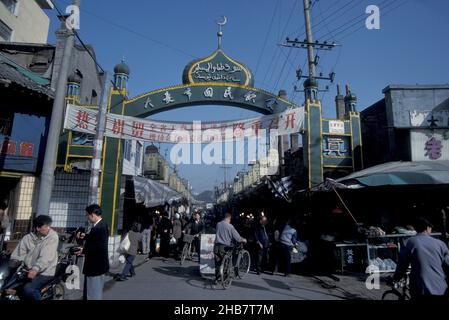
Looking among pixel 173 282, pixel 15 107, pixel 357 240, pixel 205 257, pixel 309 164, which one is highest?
pixel 15 107

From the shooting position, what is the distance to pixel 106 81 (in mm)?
9977

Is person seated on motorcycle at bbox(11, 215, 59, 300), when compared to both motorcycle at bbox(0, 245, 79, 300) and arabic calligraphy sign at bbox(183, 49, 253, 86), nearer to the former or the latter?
motorcycle at bbox(0, 245, 79, 300)

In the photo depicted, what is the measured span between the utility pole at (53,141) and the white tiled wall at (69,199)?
21.6 feet

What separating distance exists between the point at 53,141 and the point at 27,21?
2071 centimetres

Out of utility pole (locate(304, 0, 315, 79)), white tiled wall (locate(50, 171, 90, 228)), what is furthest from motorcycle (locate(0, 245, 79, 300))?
utility pole (locate(304, 0, 315, 79))

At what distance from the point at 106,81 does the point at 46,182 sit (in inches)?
155

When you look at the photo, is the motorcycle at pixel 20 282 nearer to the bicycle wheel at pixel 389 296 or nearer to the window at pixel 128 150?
the bicycle wheel at pixel 389 296

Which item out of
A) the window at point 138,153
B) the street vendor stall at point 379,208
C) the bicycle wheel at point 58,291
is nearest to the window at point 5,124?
the bicycle wheel at point 58,291

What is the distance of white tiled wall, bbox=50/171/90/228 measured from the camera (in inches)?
555

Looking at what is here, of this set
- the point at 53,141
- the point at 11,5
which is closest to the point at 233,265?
the point at 53,141

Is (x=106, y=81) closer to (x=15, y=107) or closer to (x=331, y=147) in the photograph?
(x=15, y=107)

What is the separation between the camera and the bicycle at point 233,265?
328 inches

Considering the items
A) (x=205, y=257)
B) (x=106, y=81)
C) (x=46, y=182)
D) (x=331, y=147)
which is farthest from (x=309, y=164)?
(x=46, y=182)

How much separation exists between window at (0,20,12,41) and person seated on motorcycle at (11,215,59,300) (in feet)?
66.7
